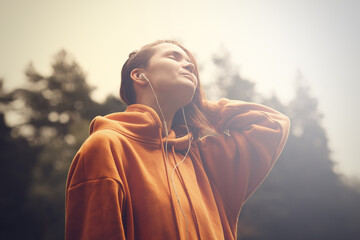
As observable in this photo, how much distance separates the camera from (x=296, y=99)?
22.5 feet

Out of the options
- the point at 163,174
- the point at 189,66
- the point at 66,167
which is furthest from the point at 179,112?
the point at 66,167

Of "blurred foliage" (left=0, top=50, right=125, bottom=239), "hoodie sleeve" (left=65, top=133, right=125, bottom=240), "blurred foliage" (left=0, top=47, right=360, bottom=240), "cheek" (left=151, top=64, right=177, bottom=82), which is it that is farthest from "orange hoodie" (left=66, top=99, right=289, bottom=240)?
"blurred foliage" (left=0, top=47, right=360, bottom=240)

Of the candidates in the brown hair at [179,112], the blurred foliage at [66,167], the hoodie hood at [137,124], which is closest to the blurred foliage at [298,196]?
the blurred foliage at [66,167]

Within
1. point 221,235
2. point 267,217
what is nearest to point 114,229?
point 221,235

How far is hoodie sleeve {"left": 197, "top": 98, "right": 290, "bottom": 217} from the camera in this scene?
947 millimetres

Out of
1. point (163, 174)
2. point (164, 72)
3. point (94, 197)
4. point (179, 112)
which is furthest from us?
point (179, 112)

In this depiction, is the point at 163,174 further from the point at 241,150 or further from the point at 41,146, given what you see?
the point at 41,146

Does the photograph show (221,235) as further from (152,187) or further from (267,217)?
(267,217)

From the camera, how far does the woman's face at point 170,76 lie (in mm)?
868

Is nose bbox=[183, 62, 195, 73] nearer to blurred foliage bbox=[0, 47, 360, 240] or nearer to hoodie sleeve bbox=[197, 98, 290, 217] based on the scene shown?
hoodie sleeve bbox=[197, 98, 290, 217]

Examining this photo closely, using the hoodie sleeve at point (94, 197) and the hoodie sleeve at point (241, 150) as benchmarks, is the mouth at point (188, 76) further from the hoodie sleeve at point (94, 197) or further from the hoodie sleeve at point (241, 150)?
the hoodie sleeve at point (94, 197)

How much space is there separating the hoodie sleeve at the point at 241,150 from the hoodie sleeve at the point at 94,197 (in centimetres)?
42

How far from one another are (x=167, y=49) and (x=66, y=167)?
4.11 m

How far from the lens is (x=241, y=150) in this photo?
3.13ft
